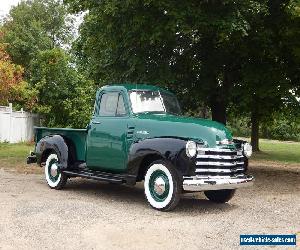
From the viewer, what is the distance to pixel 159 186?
29.0ft

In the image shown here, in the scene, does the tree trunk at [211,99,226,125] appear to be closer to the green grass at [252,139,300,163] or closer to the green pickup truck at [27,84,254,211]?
the green pickup truck at [27,84,254,211]

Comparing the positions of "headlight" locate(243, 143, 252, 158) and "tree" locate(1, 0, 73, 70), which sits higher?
"tree" locate(1, 0, 73, 70)

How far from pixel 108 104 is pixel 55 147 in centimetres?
167

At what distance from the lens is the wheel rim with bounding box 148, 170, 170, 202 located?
28.9 ft

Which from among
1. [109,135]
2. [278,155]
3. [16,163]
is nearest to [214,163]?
[109,135]

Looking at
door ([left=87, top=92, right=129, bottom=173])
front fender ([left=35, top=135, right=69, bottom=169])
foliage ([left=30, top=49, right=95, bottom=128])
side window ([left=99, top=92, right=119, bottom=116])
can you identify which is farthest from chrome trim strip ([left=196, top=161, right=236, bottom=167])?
foliage ([left=30, top=49, right=95, bottom=128])

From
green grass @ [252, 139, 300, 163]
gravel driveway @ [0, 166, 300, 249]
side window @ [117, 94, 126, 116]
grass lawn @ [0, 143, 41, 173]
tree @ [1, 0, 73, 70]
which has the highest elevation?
tree @ [1, 0, 73, 70]

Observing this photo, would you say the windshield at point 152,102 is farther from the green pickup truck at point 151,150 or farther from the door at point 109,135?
the door at point 109,135

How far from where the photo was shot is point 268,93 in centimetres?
1378

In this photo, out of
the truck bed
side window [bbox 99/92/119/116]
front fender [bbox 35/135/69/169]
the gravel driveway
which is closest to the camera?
the gravel driveway

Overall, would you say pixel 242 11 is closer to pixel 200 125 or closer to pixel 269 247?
pixel 200 125

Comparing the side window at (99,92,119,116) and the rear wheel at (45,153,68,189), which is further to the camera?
the rear wheel at (45,153,68,189)

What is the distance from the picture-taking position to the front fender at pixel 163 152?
852cm

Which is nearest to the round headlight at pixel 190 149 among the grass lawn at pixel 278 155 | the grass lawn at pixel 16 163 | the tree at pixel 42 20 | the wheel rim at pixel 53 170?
the wheel rim at pixel 53 170
